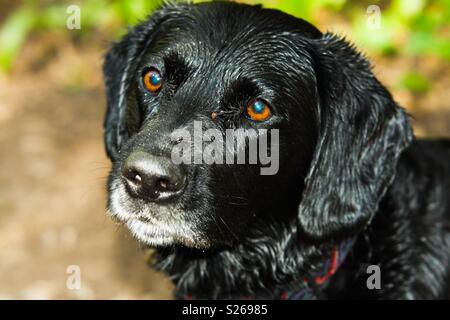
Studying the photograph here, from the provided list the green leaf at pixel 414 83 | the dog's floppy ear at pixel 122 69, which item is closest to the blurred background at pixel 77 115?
the green leaf at pixel 414 83

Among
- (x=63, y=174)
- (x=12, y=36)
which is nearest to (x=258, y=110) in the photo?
(x=63, y=174)

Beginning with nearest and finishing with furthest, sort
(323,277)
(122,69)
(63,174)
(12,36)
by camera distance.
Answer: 1. (323,277)
2. (122,69)
3. (63,174)
4. (12,36)

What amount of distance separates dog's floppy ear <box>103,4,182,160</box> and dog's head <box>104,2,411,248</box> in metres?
0.24

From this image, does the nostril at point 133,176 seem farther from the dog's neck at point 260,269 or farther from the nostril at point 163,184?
the dog's neck at point 260,269

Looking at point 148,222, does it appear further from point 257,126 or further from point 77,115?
point 77,115

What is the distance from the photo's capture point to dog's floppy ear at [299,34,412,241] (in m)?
3.46

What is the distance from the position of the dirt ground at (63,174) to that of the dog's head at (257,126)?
3.52 feet

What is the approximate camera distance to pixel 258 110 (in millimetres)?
3260

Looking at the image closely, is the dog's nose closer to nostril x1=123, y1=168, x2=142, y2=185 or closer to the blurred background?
nostril x1=123, y1=168, x2=142, y2=185

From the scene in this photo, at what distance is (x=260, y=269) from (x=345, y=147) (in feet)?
2.70

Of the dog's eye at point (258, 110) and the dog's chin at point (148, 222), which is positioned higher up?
the dog's eye at point (258, 110)

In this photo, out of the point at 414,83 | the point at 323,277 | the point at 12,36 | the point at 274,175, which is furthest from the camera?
the point at 12,36

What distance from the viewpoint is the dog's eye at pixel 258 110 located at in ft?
10.7

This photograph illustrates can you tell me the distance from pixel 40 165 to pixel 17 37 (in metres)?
1.45
